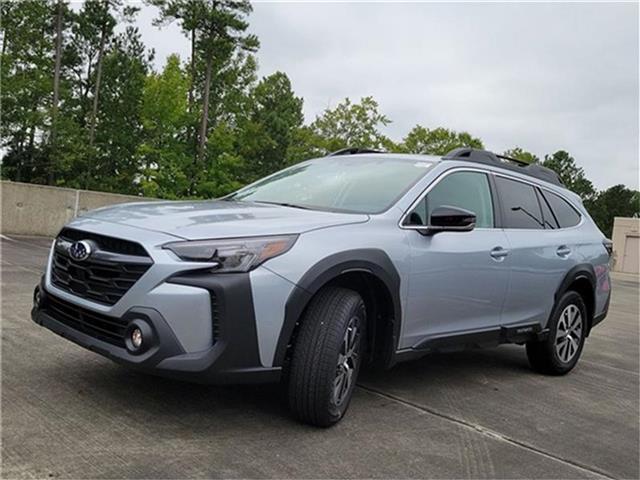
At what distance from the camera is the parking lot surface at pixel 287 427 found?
297cm

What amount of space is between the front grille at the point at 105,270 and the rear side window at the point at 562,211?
402 centimetres

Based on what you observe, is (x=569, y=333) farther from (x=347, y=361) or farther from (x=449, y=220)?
(x=347, y=361)

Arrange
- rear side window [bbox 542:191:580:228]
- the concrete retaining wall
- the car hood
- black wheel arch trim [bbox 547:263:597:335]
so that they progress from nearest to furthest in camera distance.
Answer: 1. the car hood
2. black wheel arch trim [bbox 547:263:597:335]
3. rear side window [bbox 542:191:580:228]
4. the concrete retaining wall

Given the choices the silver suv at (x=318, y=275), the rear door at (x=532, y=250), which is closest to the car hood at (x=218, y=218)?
the silver suv at (x=318, y=275)

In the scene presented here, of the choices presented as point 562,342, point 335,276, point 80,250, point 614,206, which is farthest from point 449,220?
point 614,206

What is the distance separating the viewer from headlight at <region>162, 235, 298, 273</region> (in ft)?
10.1

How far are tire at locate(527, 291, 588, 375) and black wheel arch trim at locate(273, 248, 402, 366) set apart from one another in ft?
7.36

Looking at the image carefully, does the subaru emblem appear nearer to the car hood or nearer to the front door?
the car hood

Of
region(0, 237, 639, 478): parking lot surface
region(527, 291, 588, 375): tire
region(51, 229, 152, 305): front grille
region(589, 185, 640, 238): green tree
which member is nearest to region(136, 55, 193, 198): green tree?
region(0, 237, 639, 478): parking lot surface

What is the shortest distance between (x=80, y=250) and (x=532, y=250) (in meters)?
3.56

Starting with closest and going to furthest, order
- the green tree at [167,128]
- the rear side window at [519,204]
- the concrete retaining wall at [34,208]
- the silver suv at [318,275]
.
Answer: the silver suv at [318,275] < the rear side window at [519,204] < the concrete retaining wall at [34,208] < the green tree at [167,128]

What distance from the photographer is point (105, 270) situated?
10.6 ft

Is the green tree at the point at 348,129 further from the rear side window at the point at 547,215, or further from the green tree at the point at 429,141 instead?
the rear side window at the point at 547,215

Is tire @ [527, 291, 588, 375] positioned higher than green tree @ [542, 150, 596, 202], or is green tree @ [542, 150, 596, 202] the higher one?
green tree @ [542, 150, 596, 202]
